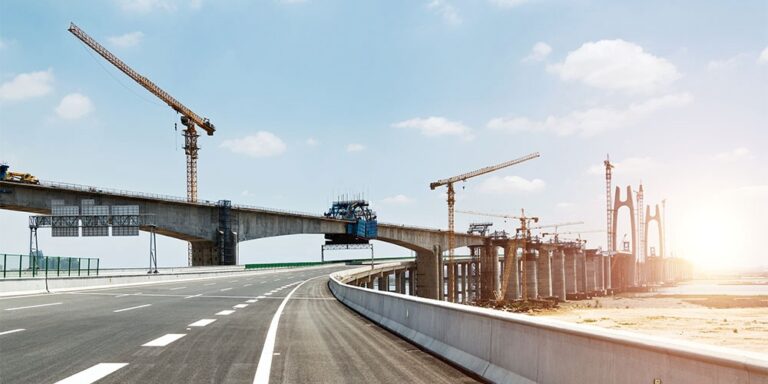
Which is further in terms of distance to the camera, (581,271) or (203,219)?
(581,271)

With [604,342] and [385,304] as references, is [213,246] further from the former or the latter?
[604,342]

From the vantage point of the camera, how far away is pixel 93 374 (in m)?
9.33

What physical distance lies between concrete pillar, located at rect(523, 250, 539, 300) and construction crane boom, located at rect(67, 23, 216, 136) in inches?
2819

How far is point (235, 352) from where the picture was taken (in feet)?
39.7

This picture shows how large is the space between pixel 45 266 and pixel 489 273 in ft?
303

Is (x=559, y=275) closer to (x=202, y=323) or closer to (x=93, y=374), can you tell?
(x=202, y=323)

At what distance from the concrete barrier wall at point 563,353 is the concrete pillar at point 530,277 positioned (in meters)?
118

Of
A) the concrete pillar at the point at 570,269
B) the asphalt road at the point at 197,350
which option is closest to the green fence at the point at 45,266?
the asphalt road at the point at 197,350

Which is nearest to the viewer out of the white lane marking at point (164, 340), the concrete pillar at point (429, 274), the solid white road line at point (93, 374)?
the solid white road line at point (93, 374)

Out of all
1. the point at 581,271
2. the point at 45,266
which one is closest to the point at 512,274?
the point at 581,271

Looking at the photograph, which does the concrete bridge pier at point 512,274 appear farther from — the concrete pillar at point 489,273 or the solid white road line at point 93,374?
the solid white road line at point 93,374

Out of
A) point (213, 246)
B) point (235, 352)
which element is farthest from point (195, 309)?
point (213, 246)

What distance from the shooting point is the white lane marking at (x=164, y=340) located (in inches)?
514

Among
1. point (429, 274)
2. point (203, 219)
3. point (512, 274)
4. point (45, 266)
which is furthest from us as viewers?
point (429, 274)
